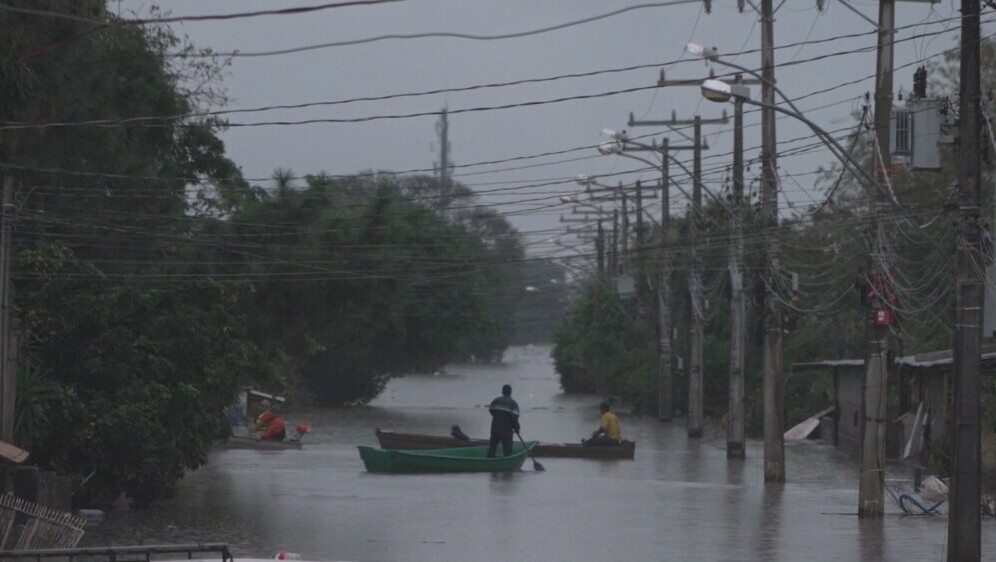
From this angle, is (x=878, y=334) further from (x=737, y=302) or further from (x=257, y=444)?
(x=257, y=444)

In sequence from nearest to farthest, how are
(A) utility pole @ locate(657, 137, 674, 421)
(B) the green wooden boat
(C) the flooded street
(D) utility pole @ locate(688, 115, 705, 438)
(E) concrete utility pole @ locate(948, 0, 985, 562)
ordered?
1. (E) concrete utility pole @ locate(948, 0, 985, 562)
2. (C) the flooded street
3. (B) the green wooden boat
4. (D) utility pole @ locate(688, 115, 705, 438)
5. (A) utility pole @ locate(657, 137, 674, 421)

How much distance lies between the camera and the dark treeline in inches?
903

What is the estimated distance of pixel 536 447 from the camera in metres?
39.4

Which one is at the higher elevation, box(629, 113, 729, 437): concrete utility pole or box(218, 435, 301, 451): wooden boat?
box(629, 113, 729, 437): concrete utility pole

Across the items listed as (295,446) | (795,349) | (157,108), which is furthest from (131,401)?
(795,349)

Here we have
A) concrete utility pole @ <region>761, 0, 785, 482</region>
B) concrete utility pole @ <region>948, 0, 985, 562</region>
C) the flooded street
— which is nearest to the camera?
concrete utility pole @ <region>948, 0, 985, 562</region>

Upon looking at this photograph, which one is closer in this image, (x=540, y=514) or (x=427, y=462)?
(x=540, y=514)

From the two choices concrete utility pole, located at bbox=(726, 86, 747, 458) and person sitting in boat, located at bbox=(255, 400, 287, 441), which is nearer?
concrete utility pole, located at bbox=(726, 86, 747, 458)

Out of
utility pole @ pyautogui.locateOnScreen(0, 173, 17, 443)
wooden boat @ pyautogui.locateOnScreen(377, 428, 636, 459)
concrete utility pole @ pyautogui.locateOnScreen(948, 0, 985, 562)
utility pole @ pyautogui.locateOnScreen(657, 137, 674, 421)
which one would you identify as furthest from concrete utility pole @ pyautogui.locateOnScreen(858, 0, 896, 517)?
utility pole @ pyautogui.locateOnScreen(657, 137, 674, 421)

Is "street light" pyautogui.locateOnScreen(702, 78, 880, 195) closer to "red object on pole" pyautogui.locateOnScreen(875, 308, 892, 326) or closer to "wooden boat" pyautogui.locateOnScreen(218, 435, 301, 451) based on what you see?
"red object on pole" pyautogui.locateOnScreen(875, 308, 892, 326)

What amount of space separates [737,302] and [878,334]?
15.3 meters

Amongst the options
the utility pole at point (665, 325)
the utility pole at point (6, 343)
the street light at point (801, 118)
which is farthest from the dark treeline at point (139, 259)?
the utility pole at point (665, 325)

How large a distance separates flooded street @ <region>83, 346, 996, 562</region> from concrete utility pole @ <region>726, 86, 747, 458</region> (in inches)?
37.6

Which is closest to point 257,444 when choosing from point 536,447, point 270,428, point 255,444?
point 255,444
